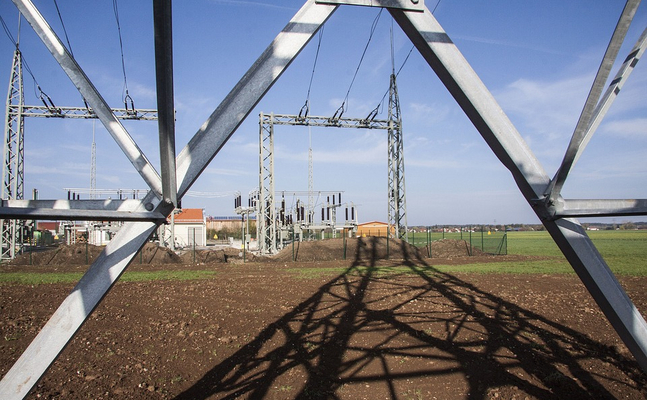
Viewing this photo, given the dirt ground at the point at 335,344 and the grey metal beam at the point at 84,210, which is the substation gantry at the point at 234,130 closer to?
the grey metal beam at the point at 84,210

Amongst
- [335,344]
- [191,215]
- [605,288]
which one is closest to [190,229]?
[191,215]

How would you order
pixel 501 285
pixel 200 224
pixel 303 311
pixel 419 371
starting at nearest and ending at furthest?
pixel 419 371 < pixel 303 311 < pixel 501 285 < pixel 200 224

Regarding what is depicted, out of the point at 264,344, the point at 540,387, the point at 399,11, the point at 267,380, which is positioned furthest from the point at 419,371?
the point at 399,11

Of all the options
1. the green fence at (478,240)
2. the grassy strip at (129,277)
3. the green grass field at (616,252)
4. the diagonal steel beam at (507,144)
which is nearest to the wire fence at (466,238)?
the green fence at (478,240)

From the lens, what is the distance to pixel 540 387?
5559 millimetres

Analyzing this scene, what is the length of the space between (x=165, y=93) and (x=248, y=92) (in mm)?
481

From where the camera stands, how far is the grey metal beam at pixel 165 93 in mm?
1782

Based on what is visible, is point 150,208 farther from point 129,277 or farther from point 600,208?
point 129,277

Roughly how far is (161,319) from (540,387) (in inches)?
285

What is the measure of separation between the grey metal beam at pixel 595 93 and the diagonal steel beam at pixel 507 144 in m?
0.21

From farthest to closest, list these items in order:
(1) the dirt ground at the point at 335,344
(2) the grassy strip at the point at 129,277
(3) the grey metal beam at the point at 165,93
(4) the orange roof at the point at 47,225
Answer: (4) the orange roof at the point at 47,225
(2) the grassy strip at the point at 129,277
(1) the dirt ground at the point at 335,344
(3) the grey metal beam at the point at 165,93

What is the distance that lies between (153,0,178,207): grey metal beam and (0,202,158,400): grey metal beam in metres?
Result: 0.26

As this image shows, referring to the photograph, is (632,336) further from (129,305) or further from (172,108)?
(129,305)

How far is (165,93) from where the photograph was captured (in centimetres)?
192
